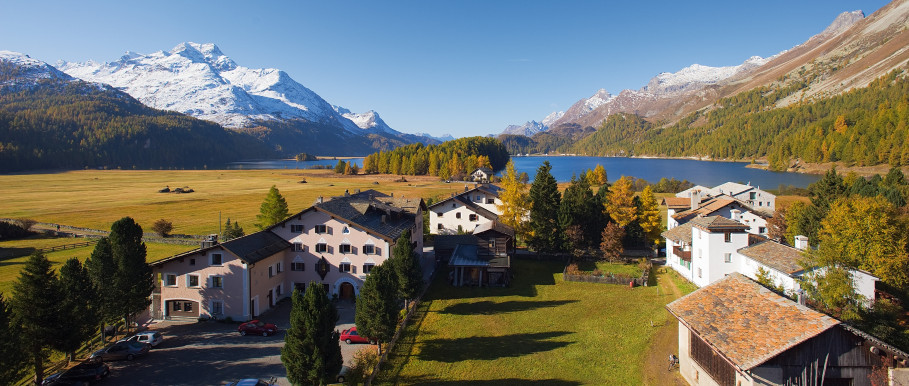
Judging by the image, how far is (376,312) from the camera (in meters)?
27.8

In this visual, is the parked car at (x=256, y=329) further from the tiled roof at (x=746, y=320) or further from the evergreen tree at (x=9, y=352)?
the tiled roof at (x=746, y=320)

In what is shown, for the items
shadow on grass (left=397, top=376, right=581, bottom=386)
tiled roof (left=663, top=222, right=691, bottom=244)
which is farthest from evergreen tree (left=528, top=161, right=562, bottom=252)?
shadow on grass (left=397, top=376, right=581, bottom=386)

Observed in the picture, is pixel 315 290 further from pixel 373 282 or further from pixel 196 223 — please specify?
pixel 196 223

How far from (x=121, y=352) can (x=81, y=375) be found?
348 centimetres

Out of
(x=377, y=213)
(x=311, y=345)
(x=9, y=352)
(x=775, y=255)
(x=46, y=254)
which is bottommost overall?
(x=46, y=254)

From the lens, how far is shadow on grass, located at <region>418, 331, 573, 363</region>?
27.8m

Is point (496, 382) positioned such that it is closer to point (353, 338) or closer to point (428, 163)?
point (353, 338)

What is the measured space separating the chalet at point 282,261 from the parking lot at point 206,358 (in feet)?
6.54

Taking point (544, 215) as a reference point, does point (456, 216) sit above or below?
below

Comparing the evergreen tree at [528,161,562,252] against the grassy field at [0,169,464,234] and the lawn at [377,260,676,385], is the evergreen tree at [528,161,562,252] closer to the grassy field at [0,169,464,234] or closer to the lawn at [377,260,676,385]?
the lawn at [377,260,676,385]

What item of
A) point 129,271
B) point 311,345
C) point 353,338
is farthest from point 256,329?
point 311,345

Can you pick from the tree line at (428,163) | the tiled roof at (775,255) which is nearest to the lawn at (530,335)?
the tiled roof at (775,255)

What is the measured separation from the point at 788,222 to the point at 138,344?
2506 inches

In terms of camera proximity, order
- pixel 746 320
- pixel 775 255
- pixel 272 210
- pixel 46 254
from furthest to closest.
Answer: pixel 272 210 → pixel 46 254 → pixel 775 255 → pixel 746 320
